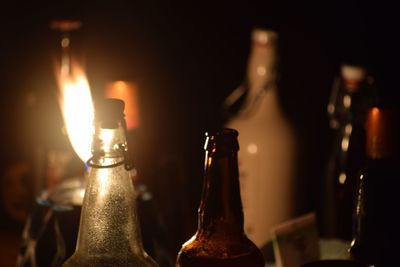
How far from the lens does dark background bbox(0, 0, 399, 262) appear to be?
3.39 feet

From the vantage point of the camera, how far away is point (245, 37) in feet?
3.64

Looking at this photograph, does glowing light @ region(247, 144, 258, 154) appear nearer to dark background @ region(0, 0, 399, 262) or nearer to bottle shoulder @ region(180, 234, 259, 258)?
dark background @ region(0, 0, 399, 262)

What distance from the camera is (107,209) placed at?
43cm

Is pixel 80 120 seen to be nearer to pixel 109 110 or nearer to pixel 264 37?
pixel 109 110

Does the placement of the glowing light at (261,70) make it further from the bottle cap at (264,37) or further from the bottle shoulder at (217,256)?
the bottle shoulder at (217,256)

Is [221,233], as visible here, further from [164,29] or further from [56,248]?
[164,29]

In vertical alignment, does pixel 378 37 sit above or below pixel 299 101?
above

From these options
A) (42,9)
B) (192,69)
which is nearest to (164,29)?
(192,69)

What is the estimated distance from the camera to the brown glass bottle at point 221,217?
16.2 inches

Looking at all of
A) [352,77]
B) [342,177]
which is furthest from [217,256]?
[352,77]

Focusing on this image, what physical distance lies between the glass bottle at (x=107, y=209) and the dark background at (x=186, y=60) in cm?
54

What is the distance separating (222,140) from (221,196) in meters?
0.04

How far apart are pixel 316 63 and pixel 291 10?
10 centimetres

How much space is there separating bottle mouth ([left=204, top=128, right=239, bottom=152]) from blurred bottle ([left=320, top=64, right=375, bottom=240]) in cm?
18
